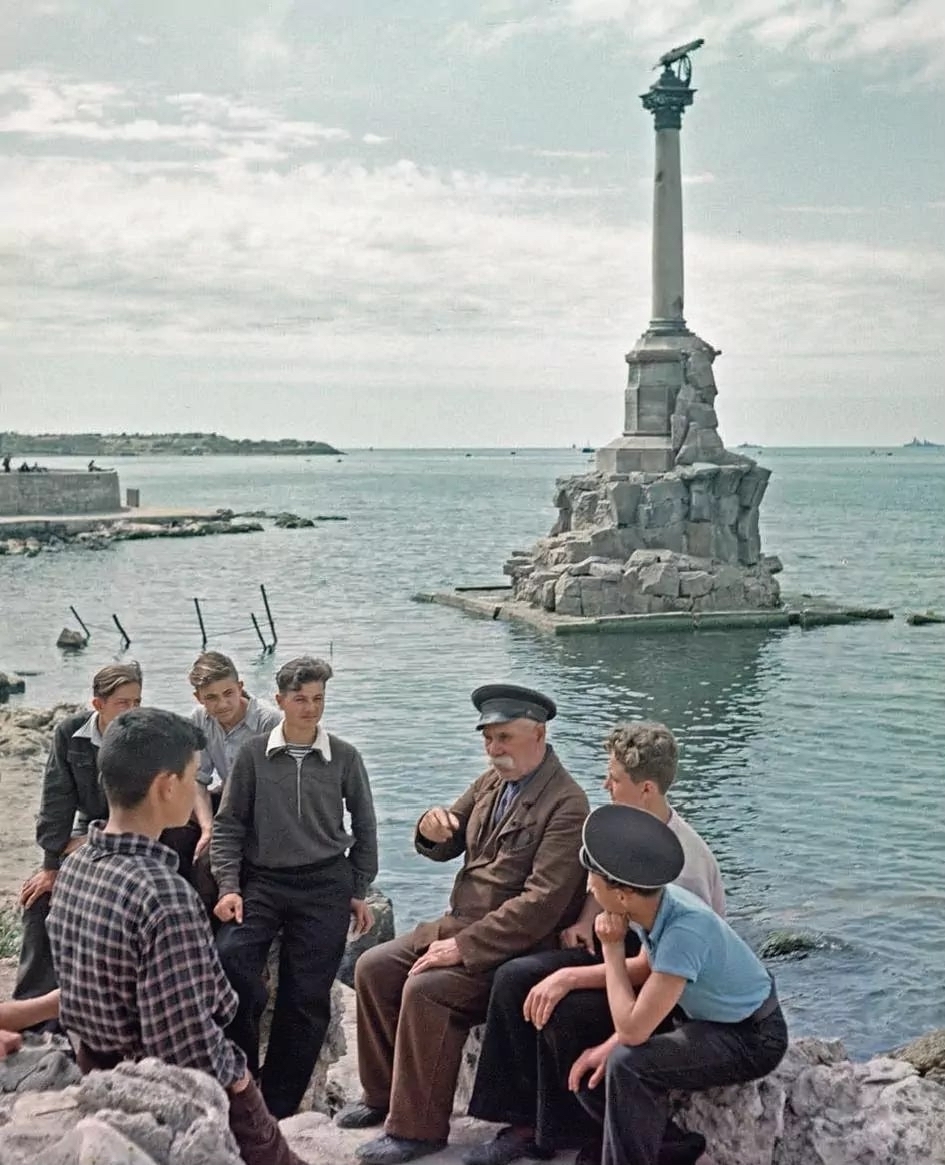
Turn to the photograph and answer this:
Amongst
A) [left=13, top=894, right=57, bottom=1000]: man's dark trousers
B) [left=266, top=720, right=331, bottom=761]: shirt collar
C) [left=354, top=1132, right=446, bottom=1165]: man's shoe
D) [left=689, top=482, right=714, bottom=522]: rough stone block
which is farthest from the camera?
[left=689, top=482, right=714, bottom=522]: rough stone block

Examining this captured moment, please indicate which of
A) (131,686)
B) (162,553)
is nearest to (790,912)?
(131,686)

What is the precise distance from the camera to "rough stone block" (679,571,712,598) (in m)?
40.2

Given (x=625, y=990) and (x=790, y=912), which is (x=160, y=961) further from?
(x=790, y=912)

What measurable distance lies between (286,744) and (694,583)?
35432 millimetres

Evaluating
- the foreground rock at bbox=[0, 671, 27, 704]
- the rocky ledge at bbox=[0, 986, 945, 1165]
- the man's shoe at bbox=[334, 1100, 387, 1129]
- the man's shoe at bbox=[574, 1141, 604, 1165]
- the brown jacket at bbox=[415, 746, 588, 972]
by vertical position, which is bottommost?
the foreground rock at bbox=[0, 671, 27, 704]

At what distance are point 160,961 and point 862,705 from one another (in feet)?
90.3

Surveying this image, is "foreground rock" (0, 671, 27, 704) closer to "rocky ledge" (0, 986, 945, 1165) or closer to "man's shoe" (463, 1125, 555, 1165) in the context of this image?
"rocky ledge" (0, 986, 945, 1165)

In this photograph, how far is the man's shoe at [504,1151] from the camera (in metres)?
4.99

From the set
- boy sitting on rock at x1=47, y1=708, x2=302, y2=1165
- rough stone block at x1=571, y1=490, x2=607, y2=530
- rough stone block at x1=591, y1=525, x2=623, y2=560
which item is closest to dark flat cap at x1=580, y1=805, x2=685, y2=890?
boy sitting on rock at x1=47, y1=708, x2=302, y2=1165

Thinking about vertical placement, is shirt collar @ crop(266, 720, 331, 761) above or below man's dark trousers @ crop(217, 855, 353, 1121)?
above

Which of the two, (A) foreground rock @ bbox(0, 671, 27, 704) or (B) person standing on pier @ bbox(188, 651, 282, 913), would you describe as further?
(A) foreground rock @ bbox(0, 671, 27, 704)

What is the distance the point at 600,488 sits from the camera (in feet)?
142

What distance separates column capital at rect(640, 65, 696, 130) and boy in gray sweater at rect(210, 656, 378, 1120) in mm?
39362

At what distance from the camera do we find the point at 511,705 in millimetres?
5551
